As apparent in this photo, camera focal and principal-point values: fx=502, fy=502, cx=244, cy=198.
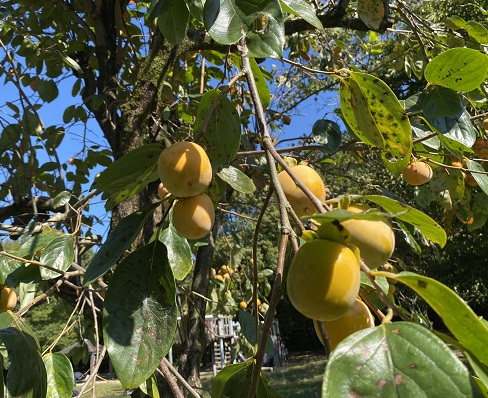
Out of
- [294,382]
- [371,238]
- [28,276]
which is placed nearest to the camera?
[371,238]

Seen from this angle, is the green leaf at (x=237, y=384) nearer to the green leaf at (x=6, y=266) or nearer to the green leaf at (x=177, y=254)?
the green leaf at (x=177, y=254)

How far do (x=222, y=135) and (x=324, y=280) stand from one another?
48 centimetres

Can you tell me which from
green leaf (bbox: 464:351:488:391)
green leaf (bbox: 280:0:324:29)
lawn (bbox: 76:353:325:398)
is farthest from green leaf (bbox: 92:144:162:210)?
lawn (bbox: 76:353:325:398)

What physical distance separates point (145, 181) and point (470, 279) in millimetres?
9488

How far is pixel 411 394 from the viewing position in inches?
15.3

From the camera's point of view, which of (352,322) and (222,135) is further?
(222,135)

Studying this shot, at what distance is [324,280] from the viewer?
459mm

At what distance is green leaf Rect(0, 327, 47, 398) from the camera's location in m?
0.70

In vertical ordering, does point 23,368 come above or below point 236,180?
below

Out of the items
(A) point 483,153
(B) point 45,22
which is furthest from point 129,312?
(B) point 45,22

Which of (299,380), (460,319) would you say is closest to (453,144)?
(460,319)

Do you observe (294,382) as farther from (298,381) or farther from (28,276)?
(28,276)

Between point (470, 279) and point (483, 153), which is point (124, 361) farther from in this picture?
point (470, 279)

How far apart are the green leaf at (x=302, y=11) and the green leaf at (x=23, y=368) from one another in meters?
0.66
